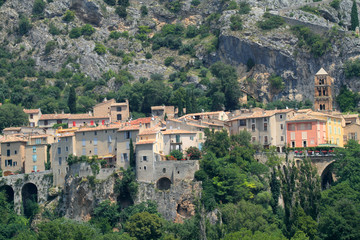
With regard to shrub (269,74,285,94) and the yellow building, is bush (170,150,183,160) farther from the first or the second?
shrub (269,74,285,94)

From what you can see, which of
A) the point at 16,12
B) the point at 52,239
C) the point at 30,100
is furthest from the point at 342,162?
the point at 16,12

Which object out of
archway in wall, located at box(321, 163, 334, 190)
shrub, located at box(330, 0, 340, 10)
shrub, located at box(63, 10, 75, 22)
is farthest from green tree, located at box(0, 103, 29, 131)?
shrub, located at box(330, 0, 340, 10)

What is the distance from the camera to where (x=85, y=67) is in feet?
417

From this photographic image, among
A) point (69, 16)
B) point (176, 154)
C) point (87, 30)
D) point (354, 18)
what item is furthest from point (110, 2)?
point (176, 154)

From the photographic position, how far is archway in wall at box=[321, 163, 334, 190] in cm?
8800

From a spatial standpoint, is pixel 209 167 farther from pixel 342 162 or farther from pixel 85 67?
pixel 85 67

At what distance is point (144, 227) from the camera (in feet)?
258

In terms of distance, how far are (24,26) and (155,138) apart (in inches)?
2234

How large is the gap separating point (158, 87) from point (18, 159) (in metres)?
24.6

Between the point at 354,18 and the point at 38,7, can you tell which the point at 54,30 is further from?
the point at 354,18

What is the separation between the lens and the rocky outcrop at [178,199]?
8219 cm

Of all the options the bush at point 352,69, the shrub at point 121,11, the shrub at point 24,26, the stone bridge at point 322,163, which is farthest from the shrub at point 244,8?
the stone bridge at point 322,163

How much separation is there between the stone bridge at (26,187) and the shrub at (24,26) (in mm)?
49260

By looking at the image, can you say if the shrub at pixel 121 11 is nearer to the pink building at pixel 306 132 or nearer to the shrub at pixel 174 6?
the shrub at pixel 174 6
